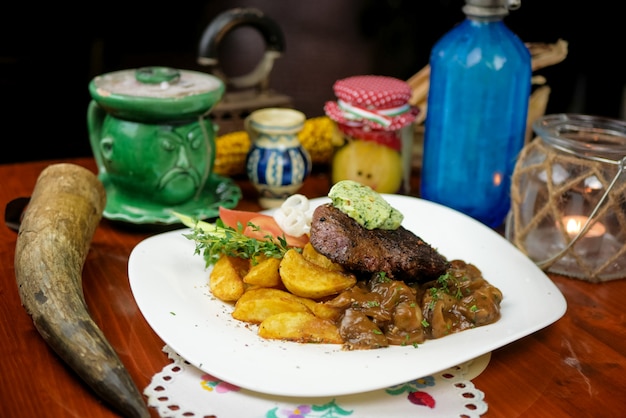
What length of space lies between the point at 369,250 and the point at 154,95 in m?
0.72

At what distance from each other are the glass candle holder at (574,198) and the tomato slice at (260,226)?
601 mm

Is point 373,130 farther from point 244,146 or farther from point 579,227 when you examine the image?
point 579,227

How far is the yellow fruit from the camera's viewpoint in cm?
205

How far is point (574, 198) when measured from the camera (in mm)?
1743

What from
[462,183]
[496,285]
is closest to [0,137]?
[462,183]

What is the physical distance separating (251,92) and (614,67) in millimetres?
2350

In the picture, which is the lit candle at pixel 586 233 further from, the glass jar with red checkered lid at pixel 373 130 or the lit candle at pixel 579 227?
the glass jar with red checkered lid at pixel 373 130

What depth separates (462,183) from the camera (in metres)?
2.02

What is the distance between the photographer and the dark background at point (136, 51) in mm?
3842

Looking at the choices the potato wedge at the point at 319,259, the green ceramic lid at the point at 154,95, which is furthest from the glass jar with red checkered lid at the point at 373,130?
the potato wedge at the point at 319,259

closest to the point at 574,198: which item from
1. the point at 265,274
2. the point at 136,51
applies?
the point at 265,274

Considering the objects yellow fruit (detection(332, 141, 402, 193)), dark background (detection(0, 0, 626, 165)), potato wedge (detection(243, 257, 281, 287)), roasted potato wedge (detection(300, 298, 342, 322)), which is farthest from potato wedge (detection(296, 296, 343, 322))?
dark background (detection(0, 0, 626, 165))

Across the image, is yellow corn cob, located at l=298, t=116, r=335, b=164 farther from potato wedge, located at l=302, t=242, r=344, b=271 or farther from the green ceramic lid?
potato wedge, located at l=302, t=242, r=344, b=271

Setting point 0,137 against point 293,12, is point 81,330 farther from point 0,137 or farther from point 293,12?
point 293,12
